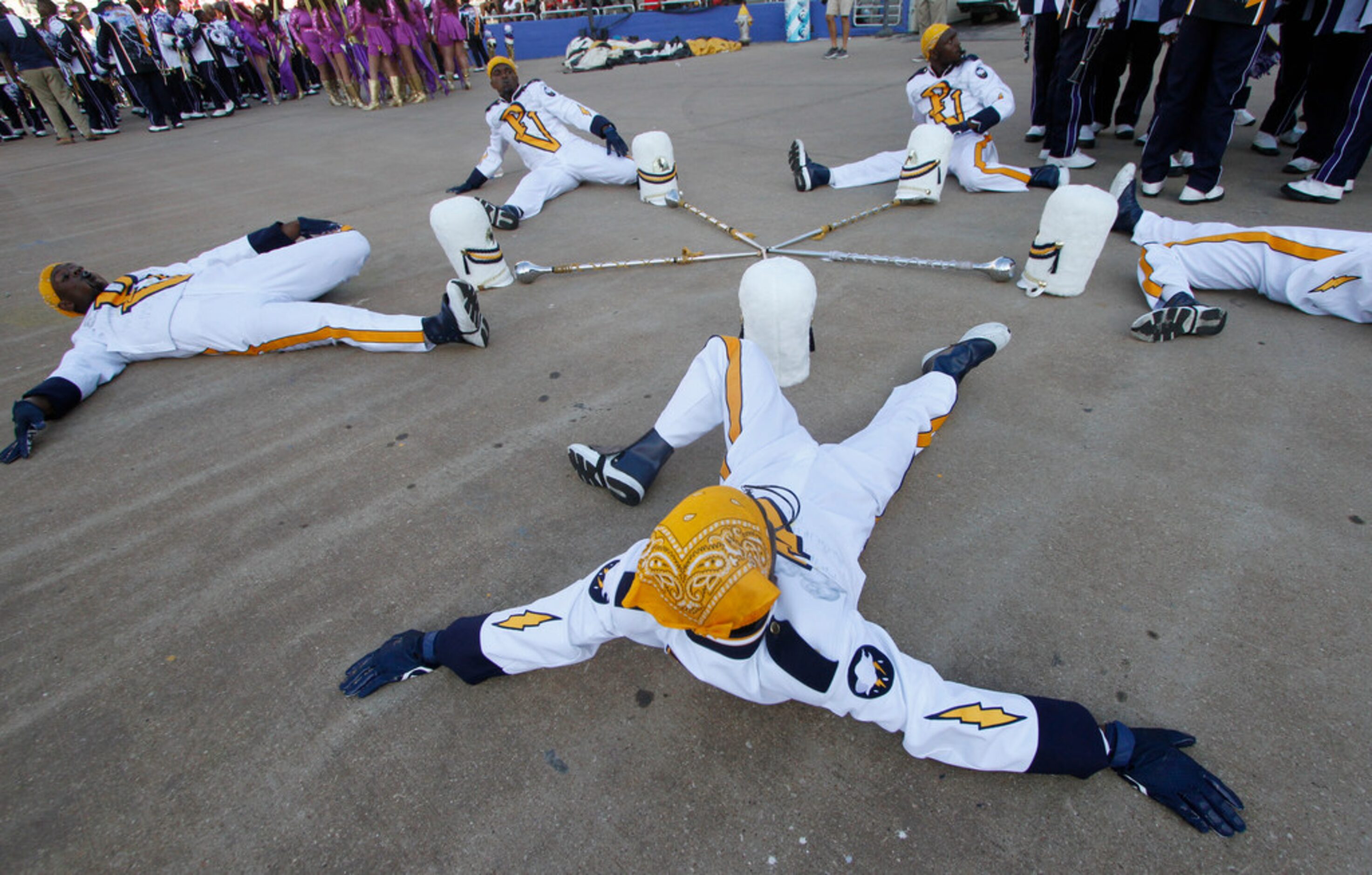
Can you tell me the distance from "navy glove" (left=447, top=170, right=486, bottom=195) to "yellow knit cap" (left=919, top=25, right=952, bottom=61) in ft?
14.1

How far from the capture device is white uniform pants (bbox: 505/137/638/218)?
623cm

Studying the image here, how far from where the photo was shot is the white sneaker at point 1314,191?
4.59m

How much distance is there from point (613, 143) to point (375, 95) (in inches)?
379

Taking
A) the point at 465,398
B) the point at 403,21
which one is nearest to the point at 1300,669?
the point at 465,398

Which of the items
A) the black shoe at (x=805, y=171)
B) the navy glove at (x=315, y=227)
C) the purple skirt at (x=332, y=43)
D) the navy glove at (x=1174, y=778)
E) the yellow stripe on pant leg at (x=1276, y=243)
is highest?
the purple skirt at (x=332, y=43)

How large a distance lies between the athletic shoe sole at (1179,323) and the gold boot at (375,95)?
14323 mm

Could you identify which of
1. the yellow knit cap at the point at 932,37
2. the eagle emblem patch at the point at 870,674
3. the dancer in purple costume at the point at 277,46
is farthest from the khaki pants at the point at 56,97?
the eagle emblem patch at the point at 870,674

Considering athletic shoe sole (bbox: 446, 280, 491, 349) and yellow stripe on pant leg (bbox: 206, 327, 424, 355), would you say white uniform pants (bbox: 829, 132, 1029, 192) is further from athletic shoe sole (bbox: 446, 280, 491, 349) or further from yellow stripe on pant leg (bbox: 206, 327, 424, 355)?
yellow stripe on pant leg (bbox: 206, 327, 424, 355)

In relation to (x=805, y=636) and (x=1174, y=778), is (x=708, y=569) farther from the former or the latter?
(x=1174, y=778)

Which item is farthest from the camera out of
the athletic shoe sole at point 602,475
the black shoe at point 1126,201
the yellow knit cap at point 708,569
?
the black shoe at point 1126,201

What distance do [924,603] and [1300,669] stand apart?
998 mm

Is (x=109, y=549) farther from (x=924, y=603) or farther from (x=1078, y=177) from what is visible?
(x=1078, y=177)

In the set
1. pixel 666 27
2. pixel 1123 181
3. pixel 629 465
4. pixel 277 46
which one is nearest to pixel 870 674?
pixel 629 465

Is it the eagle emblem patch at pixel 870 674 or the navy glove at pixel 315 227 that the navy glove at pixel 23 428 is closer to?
the navy glove at pixel 315 227
